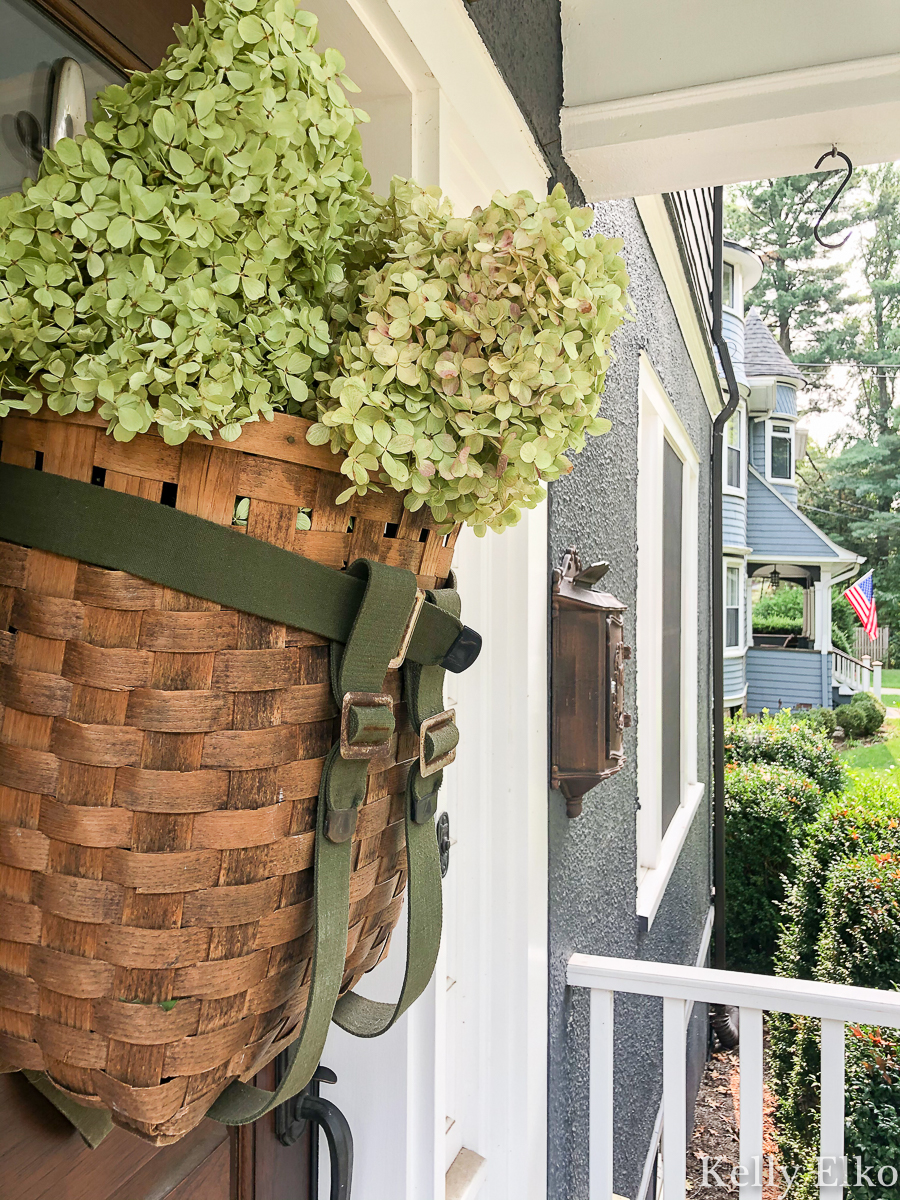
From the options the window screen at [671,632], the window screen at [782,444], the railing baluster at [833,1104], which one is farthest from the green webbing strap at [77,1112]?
the window screen at [782,444]

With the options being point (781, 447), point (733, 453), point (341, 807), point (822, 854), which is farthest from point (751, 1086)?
point (781, 447)

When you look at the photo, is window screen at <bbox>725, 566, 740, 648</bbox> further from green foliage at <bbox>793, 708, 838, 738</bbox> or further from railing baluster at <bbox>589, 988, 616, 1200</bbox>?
railing baluster at <bbox>589, 988, 616, 1200</bbox>

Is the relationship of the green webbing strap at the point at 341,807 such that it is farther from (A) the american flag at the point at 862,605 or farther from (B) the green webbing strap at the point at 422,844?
(A) the american flag at the point at 862,605

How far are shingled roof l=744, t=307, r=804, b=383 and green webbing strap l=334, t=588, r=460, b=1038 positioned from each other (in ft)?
45.1

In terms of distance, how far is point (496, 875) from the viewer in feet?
4.45

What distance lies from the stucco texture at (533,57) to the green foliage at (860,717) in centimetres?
1497

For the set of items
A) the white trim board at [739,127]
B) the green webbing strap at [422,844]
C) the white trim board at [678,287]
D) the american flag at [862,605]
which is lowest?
the green webbing strap at [422,844]

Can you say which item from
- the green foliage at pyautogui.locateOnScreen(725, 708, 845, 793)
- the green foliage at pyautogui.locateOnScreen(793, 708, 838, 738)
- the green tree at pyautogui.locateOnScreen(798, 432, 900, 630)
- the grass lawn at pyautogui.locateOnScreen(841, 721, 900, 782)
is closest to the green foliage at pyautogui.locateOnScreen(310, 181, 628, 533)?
the green foliage at pyautogui.locateOnScreen(725, 708, 845, 793)

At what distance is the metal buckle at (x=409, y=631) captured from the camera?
0.48 meters

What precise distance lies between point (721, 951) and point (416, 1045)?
5205mm

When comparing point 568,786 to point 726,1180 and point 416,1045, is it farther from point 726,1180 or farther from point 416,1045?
point 726,1180

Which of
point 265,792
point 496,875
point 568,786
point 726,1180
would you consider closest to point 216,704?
point 265,792

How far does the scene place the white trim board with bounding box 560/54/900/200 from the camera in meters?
1.19

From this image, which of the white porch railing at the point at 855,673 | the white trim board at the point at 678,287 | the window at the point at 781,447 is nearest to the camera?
the white trim board at the point at 678,287
